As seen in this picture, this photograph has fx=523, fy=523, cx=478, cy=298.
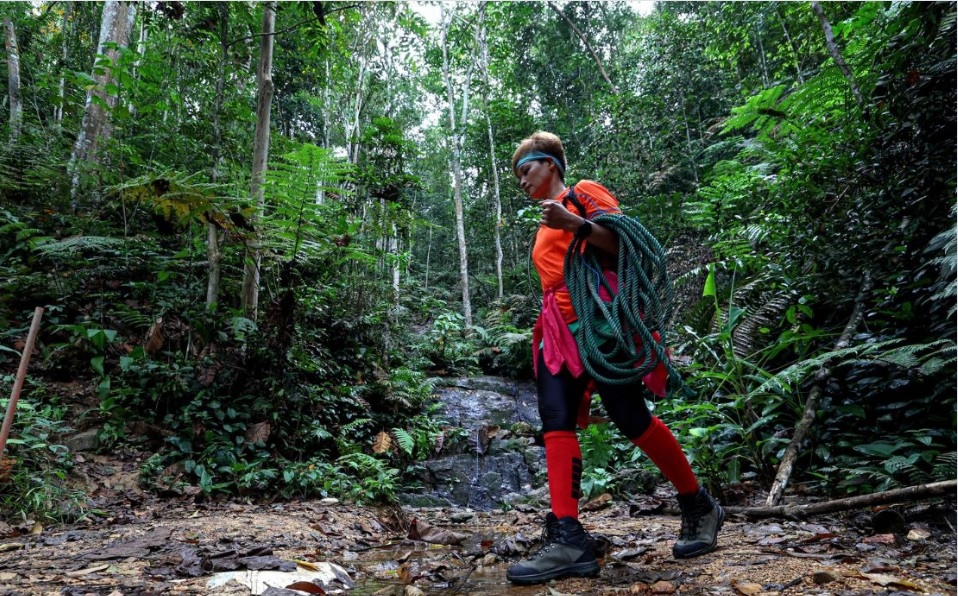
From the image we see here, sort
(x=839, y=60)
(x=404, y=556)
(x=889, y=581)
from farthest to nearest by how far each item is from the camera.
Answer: (x=839, y=60) < (x=404, y=556) < (x=889, y=581)

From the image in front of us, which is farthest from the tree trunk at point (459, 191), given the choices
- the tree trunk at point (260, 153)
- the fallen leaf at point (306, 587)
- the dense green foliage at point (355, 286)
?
the fallen leaf at point (306, 587)

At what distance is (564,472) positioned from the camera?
2213 mm

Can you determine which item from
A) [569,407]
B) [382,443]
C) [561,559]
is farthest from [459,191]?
[561,559]

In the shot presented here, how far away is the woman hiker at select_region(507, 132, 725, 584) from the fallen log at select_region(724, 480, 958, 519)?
0.65 meters

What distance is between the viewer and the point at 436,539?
3.27 metres

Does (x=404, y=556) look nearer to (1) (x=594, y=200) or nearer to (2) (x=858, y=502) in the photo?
(1) (x=594, y=200)

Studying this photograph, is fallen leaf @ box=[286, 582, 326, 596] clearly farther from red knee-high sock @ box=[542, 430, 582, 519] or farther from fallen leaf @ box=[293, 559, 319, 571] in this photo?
red knee-high sock @ box=[542, 430, 582, 519]

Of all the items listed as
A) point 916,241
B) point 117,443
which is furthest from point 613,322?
point 117,443

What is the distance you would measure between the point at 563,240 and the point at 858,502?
71.5 inches

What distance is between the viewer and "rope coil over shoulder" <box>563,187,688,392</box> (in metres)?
2.23

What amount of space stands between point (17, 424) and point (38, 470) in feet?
1.73

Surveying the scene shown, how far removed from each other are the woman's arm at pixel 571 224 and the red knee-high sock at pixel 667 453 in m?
0.81

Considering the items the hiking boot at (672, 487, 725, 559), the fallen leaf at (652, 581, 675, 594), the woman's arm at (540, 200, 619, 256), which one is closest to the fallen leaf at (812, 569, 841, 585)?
Result: the fallen leaf at (652, 581, 675, 594)

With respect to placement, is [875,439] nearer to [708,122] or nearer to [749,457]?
[749,457]
